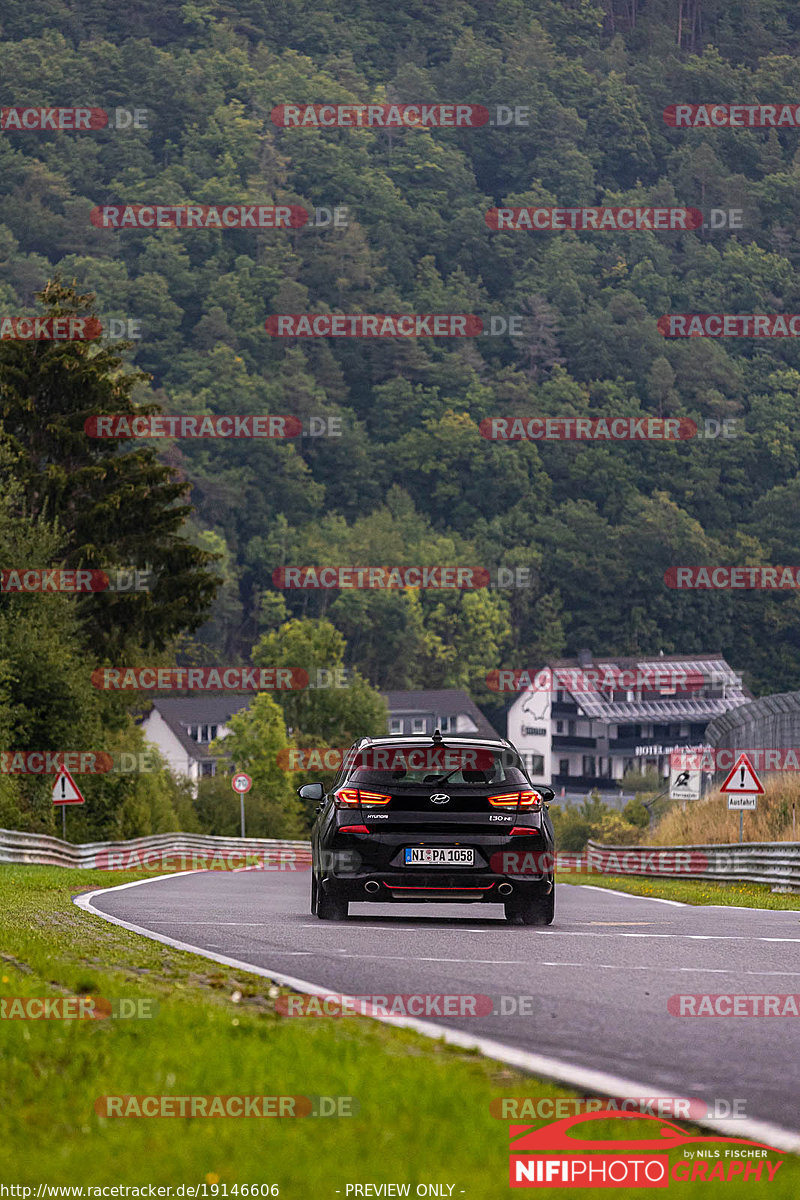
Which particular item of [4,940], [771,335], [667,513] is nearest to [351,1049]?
[4,940]

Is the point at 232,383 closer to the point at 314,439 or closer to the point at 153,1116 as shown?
the point at 314,439

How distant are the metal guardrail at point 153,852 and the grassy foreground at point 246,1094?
73.9ft

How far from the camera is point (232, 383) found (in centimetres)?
18150

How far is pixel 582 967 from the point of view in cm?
1047

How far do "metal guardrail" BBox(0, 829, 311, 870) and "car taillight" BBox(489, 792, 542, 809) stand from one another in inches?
691

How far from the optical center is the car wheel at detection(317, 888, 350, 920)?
46.2ft
